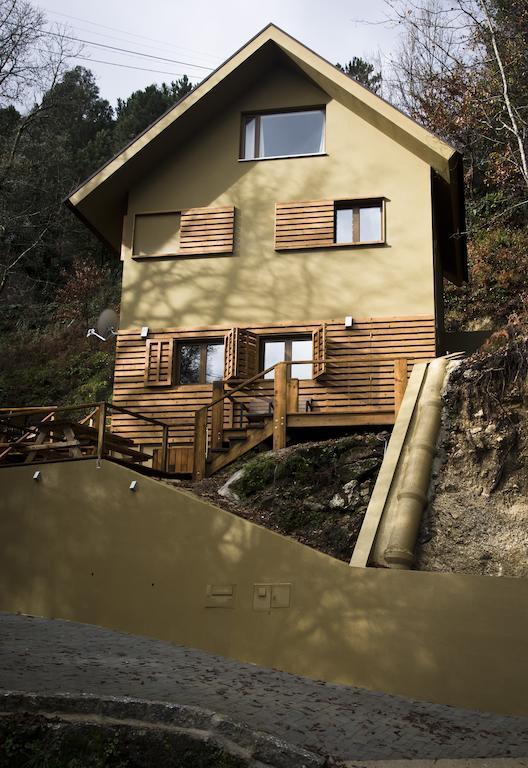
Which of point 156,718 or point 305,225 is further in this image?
point 305,225

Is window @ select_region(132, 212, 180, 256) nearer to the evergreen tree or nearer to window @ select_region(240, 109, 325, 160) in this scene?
window @ select_region(240, 109, 325, 160)

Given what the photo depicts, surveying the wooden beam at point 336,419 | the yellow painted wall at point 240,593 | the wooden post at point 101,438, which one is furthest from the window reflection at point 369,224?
the yellow painted wall at point 240,593

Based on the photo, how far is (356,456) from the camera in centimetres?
1423

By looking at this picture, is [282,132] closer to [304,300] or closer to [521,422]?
[304,300]

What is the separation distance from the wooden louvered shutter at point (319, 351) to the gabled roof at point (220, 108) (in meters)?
4.30

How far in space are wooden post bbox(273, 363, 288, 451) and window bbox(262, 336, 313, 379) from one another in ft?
7.29

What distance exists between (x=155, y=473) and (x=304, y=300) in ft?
16.9

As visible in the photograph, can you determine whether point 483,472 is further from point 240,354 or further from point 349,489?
point 240,354

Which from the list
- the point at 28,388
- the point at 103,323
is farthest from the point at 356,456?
the point at 28,388

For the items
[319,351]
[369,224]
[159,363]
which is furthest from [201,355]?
[369,224]

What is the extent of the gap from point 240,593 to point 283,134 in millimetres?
11803

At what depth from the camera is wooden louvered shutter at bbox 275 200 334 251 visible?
1856 centimetres

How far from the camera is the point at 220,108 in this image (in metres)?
19.7

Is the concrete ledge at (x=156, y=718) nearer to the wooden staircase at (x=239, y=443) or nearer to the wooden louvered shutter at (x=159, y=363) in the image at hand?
the wooden staircase at (x=239, y=443)
